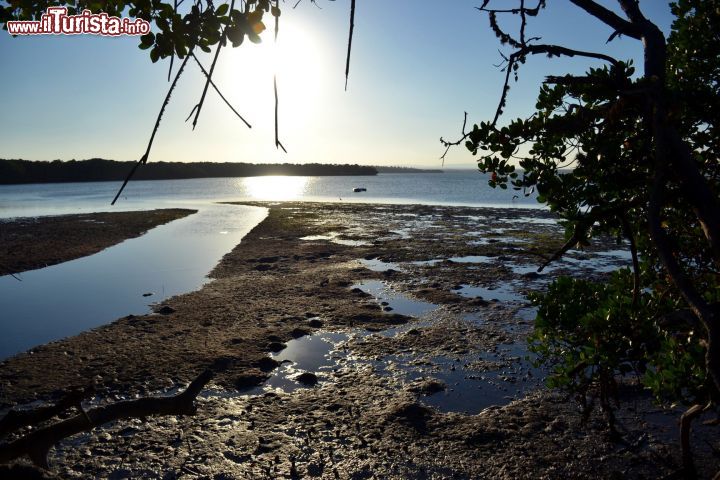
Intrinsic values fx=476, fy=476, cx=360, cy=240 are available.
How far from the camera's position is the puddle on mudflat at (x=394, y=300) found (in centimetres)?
1350

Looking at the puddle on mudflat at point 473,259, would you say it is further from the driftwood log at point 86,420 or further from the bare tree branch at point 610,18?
the driftwood log at point 86,420

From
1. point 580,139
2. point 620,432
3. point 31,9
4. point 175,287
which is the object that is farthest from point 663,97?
point 175,287

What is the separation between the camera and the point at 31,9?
9.48ft

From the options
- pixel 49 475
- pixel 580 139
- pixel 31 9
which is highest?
pixel 31 9

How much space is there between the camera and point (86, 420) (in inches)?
70.7

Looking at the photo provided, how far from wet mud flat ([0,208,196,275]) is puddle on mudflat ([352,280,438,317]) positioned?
492 inches

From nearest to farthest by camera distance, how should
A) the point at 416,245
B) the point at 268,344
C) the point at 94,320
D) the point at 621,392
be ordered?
1. the point at 621,392
2. the point at 268,344
3. the point at 94,320
4. the point at 416,245

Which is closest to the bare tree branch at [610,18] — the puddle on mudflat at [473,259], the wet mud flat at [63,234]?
the puddle on mudflat at [473,259]

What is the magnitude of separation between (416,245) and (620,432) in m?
18.3

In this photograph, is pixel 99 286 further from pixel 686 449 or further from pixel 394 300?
pixel 686 449

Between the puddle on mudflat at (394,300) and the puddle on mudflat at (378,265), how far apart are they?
6.96 feet

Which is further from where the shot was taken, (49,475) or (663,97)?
(663,97)

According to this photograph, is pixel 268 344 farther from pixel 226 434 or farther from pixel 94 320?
pixel 94 320

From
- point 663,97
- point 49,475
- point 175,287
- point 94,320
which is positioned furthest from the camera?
point 175,287
